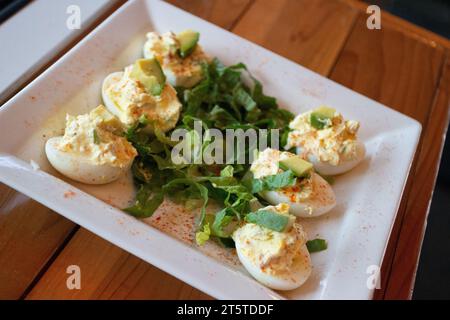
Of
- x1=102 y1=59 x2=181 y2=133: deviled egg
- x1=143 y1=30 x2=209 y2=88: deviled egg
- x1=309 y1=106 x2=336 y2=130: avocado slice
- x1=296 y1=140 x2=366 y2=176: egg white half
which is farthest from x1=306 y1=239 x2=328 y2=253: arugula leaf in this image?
x1=143 y1=30 x2=209 y2=88: deviled egg

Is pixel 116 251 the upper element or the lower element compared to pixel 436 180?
upper

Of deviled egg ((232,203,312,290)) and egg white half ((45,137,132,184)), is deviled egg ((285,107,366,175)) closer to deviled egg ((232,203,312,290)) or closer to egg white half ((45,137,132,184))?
deviled egg ((232,203,312,290))

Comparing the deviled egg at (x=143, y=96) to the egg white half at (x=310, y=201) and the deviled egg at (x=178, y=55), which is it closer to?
the deviled egg at (x=178, y=55)

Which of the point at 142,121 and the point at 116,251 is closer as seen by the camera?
the point at 116,251

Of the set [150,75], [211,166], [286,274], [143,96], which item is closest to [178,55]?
[150,75]
